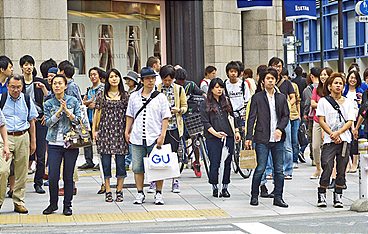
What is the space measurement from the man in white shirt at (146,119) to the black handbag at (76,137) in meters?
0.85

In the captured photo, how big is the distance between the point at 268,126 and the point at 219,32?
960 cm

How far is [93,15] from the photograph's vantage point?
63.7ft

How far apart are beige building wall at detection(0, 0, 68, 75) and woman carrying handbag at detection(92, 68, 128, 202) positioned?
5698 mm

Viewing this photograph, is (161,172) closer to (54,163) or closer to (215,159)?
(215,159)

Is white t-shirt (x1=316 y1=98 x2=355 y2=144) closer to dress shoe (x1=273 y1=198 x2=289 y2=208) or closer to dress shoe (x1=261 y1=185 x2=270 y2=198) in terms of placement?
dress shoe (x1=273 y1=198 x2=289 y2=208)

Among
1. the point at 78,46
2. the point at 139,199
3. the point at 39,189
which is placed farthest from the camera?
the point at 78,46

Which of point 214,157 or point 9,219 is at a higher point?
point 214,157

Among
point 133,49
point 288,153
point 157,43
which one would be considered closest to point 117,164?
point 288,153

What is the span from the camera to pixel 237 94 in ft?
48.3

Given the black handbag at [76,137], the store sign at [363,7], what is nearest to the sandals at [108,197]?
the black handbag at [76,137]

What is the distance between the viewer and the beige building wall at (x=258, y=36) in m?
22.7

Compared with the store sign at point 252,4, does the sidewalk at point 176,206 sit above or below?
below

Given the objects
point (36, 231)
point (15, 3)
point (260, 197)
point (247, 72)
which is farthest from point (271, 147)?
point (15, 3)

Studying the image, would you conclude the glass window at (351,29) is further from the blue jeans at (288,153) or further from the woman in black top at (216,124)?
the woman in black top at (216,124)
